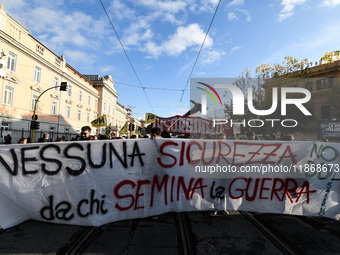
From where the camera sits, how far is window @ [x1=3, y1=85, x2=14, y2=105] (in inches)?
667

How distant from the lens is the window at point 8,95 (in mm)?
16947

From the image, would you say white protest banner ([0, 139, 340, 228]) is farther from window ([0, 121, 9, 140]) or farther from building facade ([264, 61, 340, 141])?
building facade ([264, 61, 340, 141])

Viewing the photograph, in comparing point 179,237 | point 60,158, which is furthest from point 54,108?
point 179,237

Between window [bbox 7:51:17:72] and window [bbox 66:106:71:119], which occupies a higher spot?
window [bbox 7:51:17:72]

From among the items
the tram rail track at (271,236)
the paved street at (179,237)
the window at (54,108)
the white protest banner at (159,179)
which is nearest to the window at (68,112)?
the window at (54,108)

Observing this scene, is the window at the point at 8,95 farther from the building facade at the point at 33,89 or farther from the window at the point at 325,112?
the window at the point at 325,112

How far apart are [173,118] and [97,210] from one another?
488 inches

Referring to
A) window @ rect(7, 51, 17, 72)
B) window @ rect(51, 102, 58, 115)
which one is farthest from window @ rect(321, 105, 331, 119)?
window @ rect(7, 51, 17, 72)

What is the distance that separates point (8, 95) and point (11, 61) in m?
3.25

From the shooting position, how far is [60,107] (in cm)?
2523

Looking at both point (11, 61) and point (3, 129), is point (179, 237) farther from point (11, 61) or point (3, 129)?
point (11, 61)

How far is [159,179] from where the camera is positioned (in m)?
3.25

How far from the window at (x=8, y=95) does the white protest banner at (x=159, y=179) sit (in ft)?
62.9

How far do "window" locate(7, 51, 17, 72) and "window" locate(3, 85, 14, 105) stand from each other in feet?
6.13
